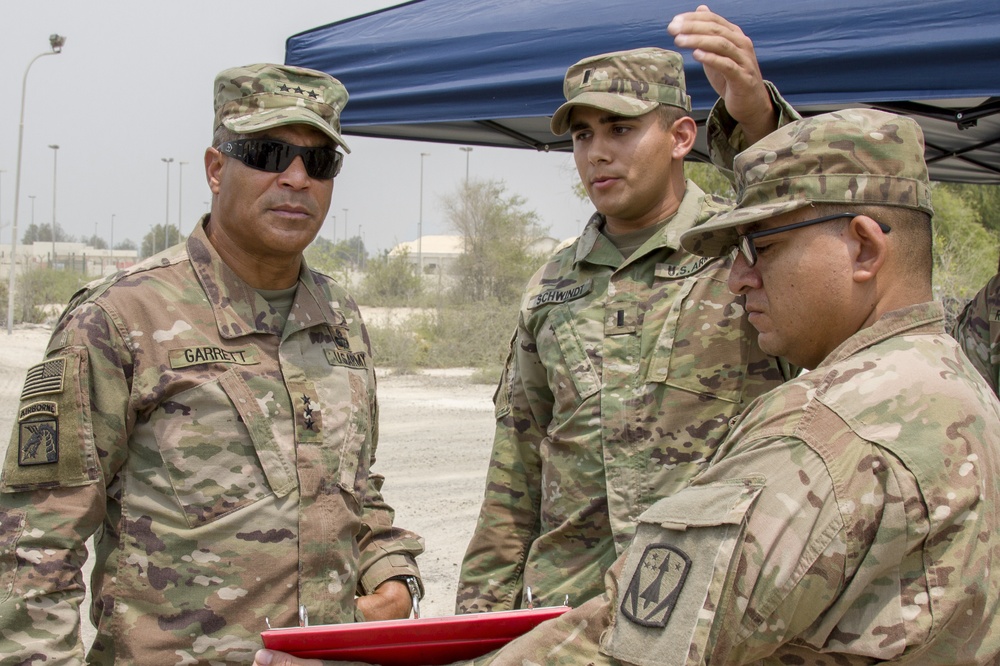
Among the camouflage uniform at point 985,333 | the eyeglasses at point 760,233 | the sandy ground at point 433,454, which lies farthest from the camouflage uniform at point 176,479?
the camouflage uniform at point 985,333

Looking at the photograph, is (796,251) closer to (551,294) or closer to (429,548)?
(551,294)

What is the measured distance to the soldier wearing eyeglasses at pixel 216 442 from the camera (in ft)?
6.39

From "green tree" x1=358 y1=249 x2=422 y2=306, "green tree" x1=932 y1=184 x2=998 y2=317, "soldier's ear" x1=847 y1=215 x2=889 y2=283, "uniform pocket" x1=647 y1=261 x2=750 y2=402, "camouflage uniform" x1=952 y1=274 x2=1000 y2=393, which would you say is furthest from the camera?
"green tree" x1=358 y1=249 x2=422 y2=306

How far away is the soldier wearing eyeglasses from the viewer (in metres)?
1.95

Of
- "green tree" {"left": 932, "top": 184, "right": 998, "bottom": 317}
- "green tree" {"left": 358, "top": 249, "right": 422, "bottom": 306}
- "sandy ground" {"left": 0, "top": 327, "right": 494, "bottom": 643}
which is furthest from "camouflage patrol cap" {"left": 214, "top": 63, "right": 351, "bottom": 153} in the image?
"green tree" {"left": 358, "top": 249, "right": 422, "bottom": 306}

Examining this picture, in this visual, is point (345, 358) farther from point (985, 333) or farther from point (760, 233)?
point (985, 333)

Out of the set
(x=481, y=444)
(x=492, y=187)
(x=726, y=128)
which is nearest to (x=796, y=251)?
(x=726, y=128)

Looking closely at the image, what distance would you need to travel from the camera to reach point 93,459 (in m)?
1.98

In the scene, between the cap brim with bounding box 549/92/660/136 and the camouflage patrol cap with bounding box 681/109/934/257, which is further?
the cap brim with bounding box 549/92/660/136

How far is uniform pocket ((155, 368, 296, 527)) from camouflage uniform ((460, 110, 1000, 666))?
934 millimetres

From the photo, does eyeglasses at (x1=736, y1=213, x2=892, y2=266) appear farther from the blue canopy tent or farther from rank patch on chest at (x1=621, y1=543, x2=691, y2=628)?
the blue canopy tent

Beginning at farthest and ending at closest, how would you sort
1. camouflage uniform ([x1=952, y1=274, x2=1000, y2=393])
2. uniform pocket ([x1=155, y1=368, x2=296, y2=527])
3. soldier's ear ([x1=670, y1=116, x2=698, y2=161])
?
1. camouflage uniform ([x1=952, y1=274, x2=1000, y2=393])
2. soldier's ear ([x1=670, y1=116, x2=698, y2=161])
3. uniform pocket ([x1=155, y1=368, x2=296, y2=527])

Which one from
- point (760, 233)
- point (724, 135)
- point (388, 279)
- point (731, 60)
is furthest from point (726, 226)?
point (388, 279)

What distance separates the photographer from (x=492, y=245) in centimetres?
3083
